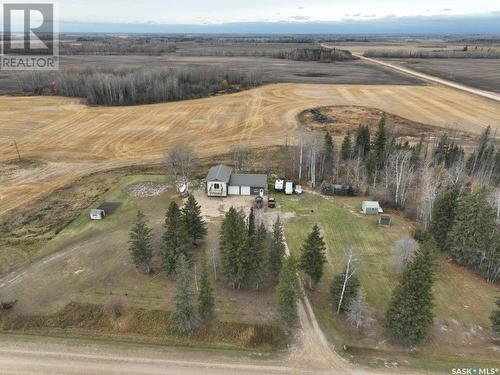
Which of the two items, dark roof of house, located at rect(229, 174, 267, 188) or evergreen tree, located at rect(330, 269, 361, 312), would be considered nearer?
evergreen tree, located at rect(330, 269, 361, 312)

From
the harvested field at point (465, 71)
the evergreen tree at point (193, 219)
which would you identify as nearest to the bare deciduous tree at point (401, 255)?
the evergreen tree at point (193, 219)

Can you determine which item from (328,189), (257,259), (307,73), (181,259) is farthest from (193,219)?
(307,73)

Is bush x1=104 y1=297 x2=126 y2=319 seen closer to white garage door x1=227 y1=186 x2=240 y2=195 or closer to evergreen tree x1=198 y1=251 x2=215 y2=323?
evergreen tree x1=198 y1=251 x2=215 y2=323

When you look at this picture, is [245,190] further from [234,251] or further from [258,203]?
[234,251]

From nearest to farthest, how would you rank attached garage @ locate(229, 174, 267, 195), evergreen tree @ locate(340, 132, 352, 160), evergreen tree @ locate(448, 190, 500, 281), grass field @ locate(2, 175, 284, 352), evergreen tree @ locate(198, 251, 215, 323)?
evergreen tree @ locate(198, 251, 215, 323), grass field @ locate(2, 175, 284, 352), evergreen tree @ locate(448, 190, 500, 281), attached garage @ locate(229, 174, 267, 195), evergreen tree @ locate(340, 132, 352, 160)

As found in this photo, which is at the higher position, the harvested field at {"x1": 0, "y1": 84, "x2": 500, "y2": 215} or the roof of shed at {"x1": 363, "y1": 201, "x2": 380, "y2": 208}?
the harvested field at {"x1": 0, "y1": 84, "x2": 500, "y2": 215}

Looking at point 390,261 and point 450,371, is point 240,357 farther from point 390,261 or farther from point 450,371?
point 390,261

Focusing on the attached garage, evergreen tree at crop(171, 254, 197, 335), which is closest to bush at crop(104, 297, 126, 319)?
evergreen tree at crop(171, 254, 197, 335)
